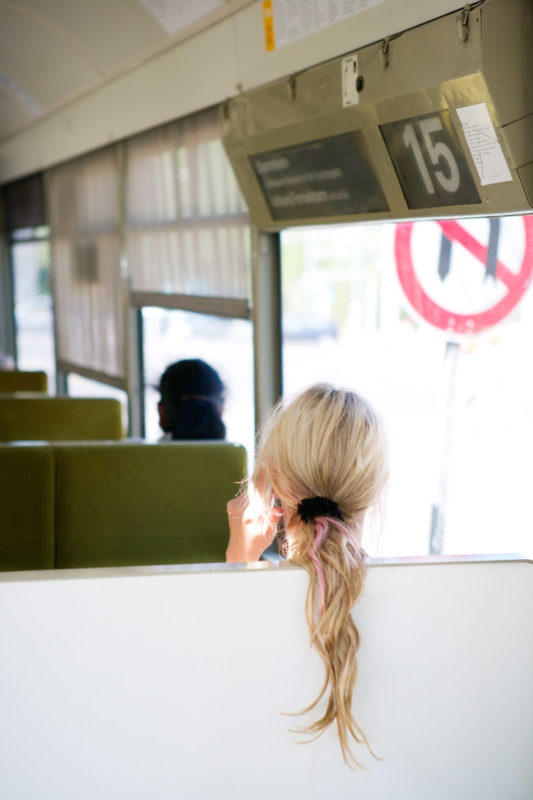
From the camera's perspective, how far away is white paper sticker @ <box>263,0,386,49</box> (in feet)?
8.86

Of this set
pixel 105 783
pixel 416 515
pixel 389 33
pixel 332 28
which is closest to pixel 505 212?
pixel 389 33

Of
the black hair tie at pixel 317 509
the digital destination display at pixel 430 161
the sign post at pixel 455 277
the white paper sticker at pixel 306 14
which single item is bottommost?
the black hair tie at pixel 317 509

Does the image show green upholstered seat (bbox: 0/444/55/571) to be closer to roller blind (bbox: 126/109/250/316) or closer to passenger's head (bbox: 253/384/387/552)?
roller blind (bbox: 126/109/250/316)

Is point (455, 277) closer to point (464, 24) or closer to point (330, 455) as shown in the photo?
point (464, 24)

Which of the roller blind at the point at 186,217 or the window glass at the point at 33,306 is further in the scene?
the window glass at the point at 33,306

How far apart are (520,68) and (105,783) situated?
1.86 m

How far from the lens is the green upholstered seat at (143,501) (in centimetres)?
298

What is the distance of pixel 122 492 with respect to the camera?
9.84 feet

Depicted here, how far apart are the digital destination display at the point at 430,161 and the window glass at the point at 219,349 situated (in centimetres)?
136

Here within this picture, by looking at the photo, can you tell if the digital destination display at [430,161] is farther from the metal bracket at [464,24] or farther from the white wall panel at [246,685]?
the white wall panel at [246,685]

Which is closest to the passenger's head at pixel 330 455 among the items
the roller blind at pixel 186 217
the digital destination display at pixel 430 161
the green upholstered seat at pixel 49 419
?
the digital destination display at pixel 430 161

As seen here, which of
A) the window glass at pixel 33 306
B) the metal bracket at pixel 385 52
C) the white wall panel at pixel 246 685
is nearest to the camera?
the white wall panel at pixel 246 685

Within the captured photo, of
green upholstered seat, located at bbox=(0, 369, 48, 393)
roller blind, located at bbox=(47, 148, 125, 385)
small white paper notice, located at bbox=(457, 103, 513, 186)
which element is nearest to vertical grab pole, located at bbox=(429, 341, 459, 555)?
small white paper notice, located at bbox=(457, 103, 513, 186)

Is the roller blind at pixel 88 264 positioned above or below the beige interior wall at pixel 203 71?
below
